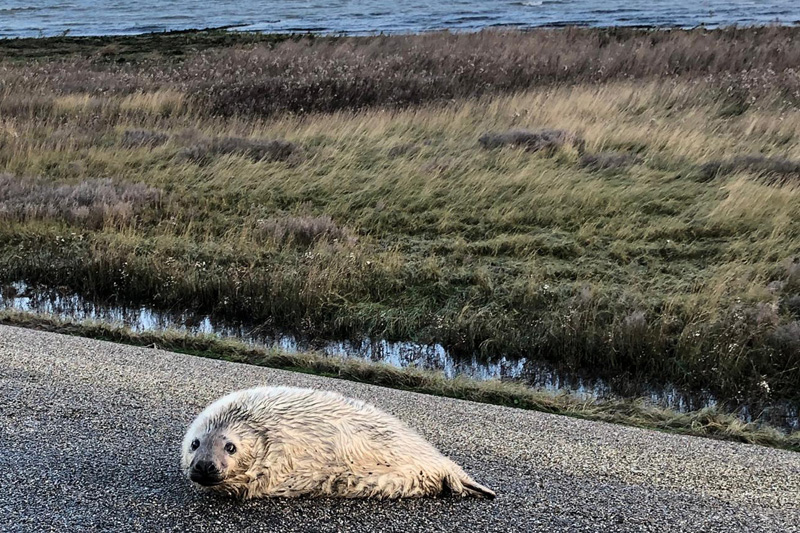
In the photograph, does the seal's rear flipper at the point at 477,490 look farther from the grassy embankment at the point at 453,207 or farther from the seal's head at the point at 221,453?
the grassy embankment at the point at 453,207

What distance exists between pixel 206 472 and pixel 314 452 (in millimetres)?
502

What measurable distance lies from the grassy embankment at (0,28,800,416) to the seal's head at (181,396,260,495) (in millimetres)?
4384

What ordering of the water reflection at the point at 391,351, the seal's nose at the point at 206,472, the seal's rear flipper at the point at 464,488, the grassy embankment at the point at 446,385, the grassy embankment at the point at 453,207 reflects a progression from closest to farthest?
the seal's nose at the point at 206,472 < the seal's rear flipper at the point at 464,488 < the grassy embankment at the point at 446,385 < the water reflection at the point at 391,351 < the grassy embankment at the point at 453,207

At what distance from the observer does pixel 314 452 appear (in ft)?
12.0

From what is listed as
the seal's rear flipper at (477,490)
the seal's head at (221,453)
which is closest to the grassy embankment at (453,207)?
the seal's rear flipper at (477,490)

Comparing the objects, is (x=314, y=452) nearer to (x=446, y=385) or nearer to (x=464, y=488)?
(x=464, y=488)

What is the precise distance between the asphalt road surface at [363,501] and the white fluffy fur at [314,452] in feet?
0.30

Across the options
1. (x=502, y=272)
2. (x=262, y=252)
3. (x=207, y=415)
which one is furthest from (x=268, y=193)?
(x=207, y=415)

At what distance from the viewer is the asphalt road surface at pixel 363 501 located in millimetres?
3633

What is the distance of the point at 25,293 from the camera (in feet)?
30.6

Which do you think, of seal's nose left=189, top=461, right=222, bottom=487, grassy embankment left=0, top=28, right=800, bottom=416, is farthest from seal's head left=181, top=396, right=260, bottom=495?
grassy embankment left=0, top=28, right=800, bottom=416

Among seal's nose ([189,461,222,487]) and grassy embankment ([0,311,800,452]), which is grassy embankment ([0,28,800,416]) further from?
seal's nose ([189,461,222,487])

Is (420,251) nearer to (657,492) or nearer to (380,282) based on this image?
(380,282)

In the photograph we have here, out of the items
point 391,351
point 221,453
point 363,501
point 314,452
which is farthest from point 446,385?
point 221,453
